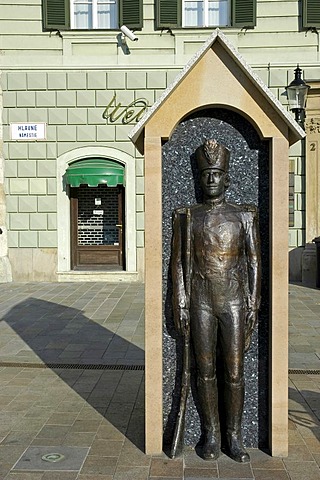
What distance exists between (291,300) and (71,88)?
756 centimetres

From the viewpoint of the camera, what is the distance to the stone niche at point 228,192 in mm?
4086

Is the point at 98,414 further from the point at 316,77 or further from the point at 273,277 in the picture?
the point at 316,77

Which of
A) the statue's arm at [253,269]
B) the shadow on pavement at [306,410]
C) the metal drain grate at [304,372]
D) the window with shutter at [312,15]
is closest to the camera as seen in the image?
the statue's arm at [253,269]

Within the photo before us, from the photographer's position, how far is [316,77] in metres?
14.2

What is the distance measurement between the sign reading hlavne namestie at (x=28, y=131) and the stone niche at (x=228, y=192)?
10729mm

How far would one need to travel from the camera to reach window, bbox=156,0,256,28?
46.3ft

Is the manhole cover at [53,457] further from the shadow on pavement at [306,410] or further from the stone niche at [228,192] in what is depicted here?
the shadow on pavement at [306,410]

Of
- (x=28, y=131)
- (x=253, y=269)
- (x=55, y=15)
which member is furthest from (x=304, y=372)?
(x=55, y=15)

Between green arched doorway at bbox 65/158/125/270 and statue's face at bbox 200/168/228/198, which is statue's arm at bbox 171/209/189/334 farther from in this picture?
green arched doorway at bbox 65/158/125/270

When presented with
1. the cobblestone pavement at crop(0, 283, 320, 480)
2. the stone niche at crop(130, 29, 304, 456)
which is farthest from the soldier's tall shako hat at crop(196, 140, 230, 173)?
the cobblestone pavement at crop(0, 283, 320, 480)

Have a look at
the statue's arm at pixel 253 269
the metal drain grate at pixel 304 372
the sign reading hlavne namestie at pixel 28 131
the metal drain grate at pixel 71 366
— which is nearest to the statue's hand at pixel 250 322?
the statue's arm at pixel 253 269

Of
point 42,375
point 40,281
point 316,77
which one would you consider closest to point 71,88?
point 40,281

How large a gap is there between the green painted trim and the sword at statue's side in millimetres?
10247

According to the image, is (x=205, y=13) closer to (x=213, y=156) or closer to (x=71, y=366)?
(x=71, y=366)
